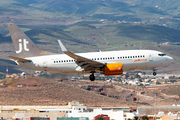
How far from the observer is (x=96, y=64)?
246 feet

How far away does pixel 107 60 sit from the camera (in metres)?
76.0

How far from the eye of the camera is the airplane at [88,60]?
246 ft

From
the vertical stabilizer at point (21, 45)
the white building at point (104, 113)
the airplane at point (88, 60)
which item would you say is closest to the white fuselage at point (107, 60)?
the airplane at point (88, 60)

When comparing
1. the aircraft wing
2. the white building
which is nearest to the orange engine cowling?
the aircraft wing

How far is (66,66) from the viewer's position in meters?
76.9

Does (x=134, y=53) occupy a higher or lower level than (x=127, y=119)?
higher

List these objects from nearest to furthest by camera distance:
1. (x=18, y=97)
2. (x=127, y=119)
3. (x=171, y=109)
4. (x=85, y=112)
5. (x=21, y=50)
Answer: (x=21, y=50) < (x=127, y=119) < (x=85, y=112) < (x=171, y=109) < (x=18, y=97)

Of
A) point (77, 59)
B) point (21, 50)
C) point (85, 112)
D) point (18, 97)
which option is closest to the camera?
point (77, 59)

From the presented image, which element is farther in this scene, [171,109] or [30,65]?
[171,109]

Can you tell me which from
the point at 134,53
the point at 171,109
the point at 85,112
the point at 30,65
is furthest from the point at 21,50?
the point at 171,109

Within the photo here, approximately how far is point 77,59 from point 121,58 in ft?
26.7

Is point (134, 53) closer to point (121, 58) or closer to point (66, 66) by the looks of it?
point (121, 58)

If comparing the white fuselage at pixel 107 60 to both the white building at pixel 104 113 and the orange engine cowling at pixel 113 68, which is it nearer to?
the orange engine cowling at pixel 113 68

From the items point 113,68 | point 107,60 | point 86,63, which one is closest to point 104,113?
point 107,60
